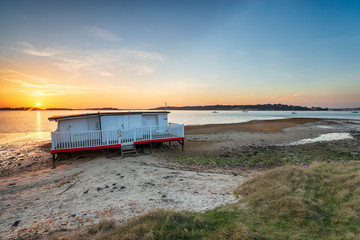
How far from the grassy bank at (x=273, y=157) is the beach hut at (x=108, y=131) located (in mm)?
3416

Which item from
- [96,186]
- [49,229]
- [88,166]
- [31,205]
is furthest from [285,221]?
[88,166]

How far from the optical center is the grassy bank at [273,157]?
44.0 ft

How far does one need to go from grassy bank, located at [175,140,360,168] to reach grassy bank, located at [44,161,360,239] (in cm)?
604

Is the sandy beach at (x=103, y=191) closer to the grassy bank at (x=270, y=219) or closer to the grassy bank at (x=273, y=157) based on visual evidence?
the grassy bank at (x=270, y=219)

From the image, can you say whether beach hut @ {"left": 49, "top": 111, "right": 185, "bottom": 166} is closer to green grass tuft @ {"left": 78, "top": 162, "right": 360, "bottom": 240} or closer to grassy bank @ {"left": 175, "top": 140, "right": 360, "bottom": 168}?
grassy bank @ {"left": 175, "top": 140, "right": 360, "bottom": 168}

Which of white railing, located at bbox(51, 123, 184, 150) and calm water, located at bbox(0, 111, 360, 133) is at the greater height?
white railing, located at bbox(51, 123, 184, 150)

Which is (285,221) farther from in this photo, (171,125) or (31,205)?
(171,125)

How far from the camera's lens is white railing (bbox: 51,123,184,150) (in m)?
13.1

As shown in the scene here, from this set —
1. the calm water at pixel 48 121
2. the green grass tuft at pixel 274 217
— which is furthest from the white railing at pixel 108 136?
the calm water at pixel 48 121

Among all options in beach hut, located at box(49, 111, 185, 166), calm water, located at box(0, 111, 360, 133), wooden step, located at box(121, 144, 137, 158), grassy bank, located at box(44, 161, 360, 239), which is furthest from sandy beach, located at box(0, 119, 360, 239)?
calm water, located at box(0, 111, 360, 133)

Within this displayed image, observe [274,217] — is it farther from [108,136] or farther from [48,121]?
[48,121]

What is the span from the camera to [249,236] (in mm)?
4422

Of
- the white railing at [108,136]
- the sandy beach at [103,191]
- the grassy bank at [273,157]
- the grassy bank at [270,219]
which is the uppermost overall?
the white railing at [108,136]

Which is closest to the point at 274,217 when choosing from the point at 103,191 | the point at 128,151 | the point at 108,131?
the point at 103,191
